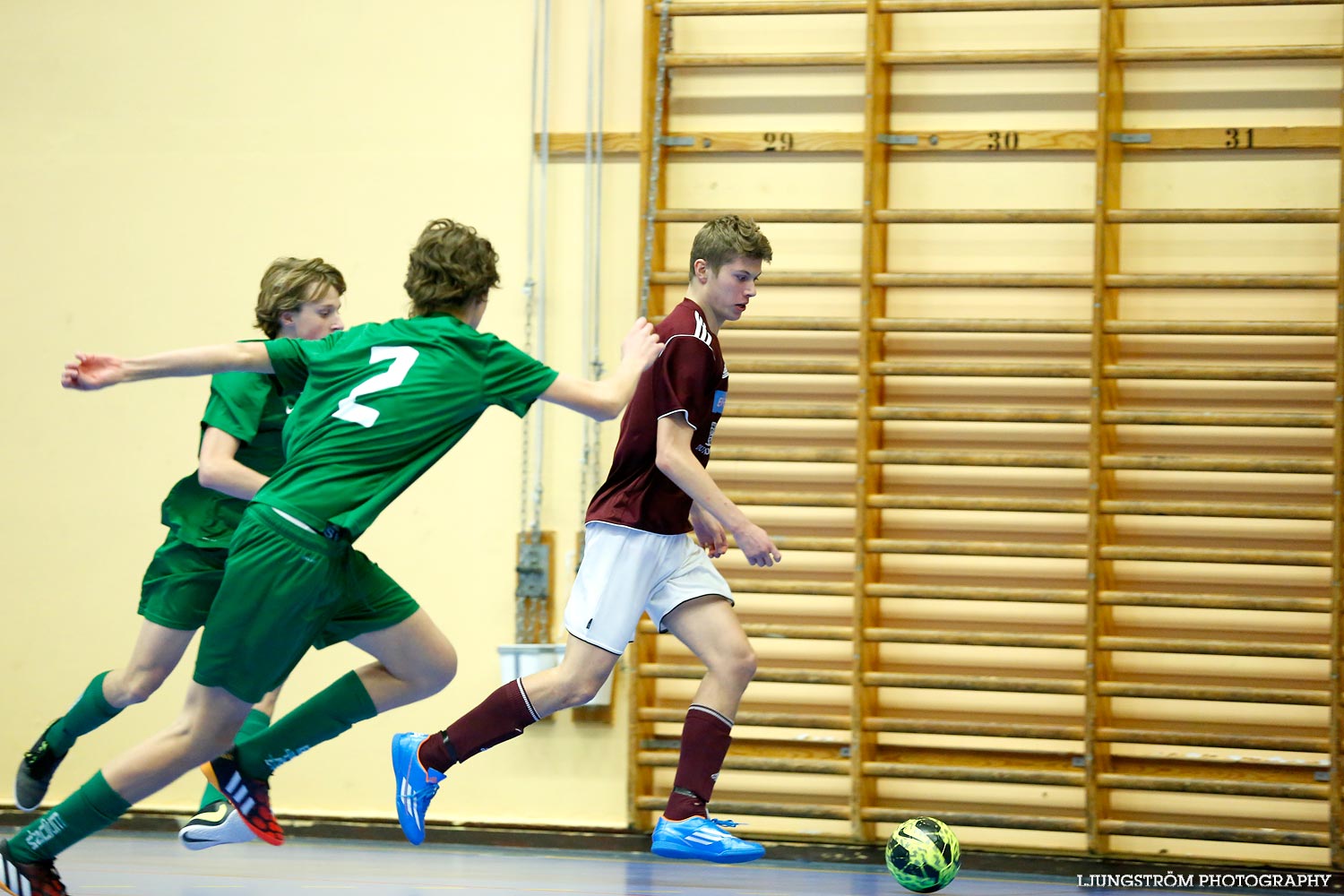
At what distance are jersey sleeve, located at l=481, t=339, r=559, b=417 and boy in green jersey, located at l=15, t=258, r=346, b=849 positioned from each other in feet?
2.78

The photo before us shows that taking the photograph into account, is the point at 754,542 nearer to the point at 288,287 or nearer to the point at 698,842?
the point at 698,842

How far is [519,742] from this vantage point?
5.23 meters

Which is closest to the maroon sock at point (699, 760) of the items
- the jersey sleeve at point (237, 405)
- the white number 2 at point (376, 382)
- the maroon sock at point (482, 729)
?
the maroon sock at point (482, 729)

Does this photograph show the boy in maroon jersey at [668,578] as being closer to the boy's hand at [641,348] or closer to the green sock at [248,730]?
the boy's hand at [641,348]

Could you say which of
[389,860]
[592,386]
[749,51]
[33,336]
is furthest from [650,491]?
[33,336]

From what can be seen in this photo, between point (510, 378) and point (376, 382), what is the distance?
0.28m

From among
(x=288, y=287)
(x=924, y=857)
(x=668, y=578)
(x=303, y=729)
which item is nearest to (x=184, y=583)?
(x=303, y=729)

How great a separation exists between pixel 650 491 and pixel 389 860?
1.92 meters

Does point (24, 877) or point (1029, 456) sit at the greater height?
point (1029, 456)

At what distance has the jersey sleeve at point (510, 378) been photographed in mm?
2951

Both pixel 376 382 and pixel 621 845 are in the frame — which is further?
pixel 621 845

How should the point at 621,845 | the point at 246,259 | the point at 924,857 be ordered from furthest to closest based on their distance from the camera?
1. the point at 246,259
2. the point at 621,845
3. the point at 924,857

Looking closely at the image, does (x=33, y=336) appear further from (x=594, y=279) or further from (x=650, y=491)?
(x=650, y=491)

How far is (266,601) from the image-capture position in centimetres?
291
